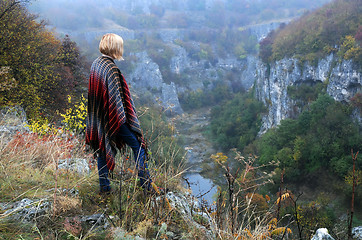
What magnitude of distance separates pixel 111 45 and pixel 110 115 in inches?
25.4

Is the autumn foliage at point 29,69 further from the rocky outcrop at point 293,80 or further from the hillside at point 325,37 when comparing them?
the hillside at point 325,37

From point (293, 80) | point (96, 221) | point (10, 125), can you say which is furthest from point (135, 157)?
Answer: point (293, 80)

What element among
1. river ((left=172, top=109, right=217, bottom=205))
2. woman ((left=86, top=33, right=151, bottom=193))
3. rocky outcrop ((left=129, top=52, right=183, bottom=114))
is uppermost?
woman ((left=86, top=33, right=151, bottom=193))

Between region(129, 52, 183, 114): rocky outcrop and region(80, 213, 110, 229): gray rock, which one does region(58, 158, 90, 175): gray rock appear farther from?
region(129, 52, 183, 114): rocky outcrop

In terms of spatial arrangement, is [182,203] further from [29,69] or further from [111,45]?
[29,69]

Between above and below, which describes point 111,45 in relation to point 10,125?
above

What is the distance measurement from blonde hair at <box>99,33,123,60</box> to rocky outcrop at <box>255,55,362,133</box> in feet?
91.5

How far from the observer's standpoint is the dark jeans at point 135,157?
2.51 meters

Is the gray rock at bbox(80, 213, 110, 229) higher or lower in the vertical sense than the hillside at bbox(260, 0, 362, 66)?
lower

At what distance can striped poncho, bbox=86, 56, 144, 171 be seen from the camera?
2.48 metres

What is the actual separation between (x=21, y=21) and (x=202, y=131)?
114 ft

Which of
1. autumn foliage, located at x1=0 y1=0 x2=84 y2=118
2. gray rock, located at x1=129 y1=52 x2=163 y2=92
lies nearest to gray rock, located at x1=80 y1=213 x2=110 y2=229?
autumn foliage, located at x1=0 y1=0 x2=84 y2=118

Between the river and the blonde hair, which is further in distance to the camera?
the river

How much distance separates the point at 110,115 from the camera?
2496 mm
